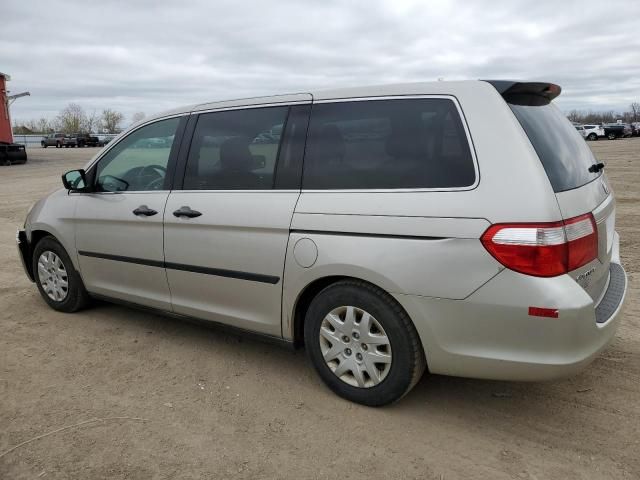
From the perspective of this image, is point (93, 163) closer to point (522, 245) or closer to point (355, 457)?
point (355, 457)

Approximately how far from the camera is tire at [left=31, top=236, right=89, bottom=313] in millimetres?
4695

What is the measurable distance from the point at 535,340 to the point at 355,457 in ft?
3.43

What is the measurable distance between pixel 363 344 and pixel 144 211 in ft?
6.34

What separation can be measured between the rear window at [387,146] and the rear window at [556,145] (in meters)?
0.35

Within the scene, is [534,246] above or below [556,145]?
below

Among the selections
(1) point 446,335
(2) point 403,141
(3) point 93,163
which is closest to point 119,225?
(3) point 93,163

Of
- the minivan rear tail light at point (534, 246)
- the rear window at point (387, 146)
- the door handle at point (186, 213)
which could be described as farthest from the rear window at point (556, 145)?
the door handle at point (186, 213)

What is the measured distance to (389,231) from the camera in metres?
2.81

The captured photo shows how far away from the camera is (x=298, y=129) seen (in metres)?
3.35

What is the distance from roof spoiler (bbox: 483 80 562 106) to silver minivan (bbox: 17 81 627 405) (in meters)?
0.01

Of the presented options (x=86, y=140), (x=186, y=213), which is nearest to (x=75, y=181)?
(x=186, y=213)

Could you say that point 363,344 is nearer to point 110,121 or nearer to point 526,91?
point 526,91

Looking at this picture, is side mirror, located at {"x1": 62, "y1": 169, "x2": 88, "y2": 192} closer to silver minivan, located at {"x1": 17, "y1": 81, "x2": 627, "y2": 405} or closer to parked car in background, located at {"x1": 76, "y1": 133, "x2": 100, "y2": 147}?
silver minivan, located at {"x1": 17, "y1": 81, "x2": 627, "y2": 405}

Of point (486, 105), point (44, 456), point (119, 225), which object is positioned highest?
point (486, 105)
